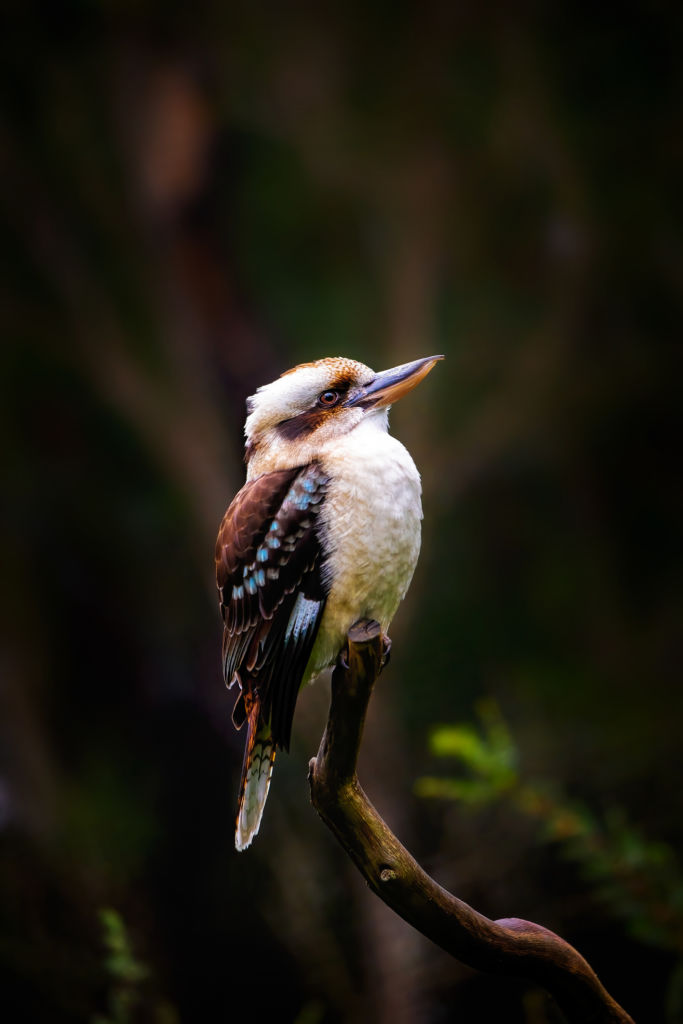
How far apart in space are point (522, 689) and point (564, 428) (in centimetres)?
115

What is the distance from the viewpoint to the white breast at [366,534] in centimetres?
169

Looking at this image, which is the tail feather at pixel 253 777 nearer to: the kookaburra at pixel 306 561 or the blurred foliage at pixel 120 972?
the kookaburra at pixel 306 561

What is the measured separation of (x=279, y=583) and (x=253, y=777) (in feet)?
1.11

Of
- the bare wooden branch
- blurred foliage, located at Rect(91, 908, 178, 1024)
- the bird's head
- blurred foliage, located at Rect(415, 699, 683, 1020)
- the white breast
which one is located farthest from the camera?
blurred foliage, located at Rect(415, 699, 683, 1020)

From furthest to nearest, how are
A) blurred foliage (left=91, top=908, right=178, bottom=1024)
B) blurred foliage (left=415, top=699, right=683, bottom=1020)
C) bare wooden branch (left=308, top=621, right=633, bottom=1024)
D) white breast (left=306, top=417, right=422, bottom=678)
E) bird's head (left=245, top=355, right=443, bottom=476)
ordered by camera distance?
1. blurred foliage (left=415, top=699, right=683, bottom=1020)
2. blurred foliage (left=91, top=908, right=178, bottom=1024)
3. bird's head (left=245, top=355, right=443, bottom=476)
4. white breast (left=306, top=417, right=422, bottom=678)
5. bare wooden branch (left=308, top=621, right=633, bottom=1024)

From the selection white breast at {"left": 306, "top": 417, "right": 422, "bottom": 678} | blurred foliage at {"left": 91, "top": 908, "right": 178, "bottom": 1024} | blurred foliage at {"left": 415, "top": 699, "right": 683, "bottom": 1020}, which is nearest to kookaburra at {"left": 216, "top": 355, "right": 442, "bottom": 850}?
white breast at {"left": 306, "top": 417, "right": 422, "bottom": 678}

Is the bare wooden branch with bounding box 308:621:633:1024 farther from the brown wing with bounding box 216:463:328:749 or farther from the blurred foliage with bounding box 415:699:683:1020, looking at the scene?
the blurred foliage with bounding box 415:699:683:1020

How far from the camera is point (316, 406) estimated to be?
1845 mm

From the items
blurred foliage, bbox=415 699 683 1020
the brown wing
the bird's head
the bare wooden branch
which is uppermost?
the bird's head

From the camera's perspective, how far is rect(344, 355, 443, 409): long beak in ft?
5.85

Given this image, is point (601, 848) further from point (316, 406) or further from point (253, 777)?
point (316, 406)

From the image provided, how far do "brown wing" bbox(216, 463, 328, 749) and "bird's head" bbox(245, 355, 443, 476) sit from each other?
84 millimetres

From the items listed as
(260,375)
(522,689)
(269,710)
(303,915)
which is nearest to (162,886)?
(303,915)

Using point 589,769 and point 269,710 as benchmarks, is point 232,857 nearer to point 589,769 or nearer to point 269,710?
point 589,769
